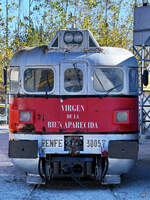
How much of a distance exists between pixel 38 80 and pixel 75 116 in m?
1.04

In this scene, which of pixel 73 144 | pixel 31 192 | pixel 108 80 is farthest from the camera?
pixel 108 80

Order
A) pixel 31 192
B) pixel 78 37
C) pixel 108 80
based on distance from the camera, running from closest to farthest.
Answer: pixel 31 192, pixel 108 80, pixel 78 37

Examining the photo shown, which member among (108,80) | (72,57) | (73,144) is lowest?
(73,144)

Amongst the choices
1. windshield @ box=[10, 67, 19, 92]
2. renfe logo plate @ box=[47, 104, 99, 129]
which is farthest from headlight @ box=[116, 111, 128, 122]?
windshield @ box=[10, 67, 19, 92]

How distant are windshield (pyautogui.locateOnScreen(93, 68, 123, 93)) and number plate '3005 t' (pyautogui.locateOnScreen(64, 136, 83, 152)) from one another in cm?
102

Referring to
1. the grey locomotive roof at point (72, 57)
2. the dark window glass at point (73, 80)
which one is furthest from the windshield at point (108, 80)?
the dark window glass at point (73, 80)

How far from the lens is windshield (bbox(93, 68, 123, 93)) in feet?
28.8

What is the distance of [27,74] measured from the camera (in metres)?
8.98

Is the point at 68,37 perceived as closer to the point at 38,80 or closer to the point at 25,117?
the point at 38,80

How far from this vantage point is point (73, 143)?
8625mm

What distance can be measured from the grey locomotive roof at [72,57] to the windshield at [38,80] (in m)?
0.18

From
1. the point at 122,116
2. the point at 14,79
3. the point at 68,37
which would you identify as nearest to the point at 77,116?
the point at 122,116

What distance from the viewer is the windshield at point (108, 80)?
28.8ft

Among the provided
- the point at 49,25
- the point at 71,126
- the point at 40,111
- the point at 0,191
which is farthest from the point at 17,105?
the point at 49,25
